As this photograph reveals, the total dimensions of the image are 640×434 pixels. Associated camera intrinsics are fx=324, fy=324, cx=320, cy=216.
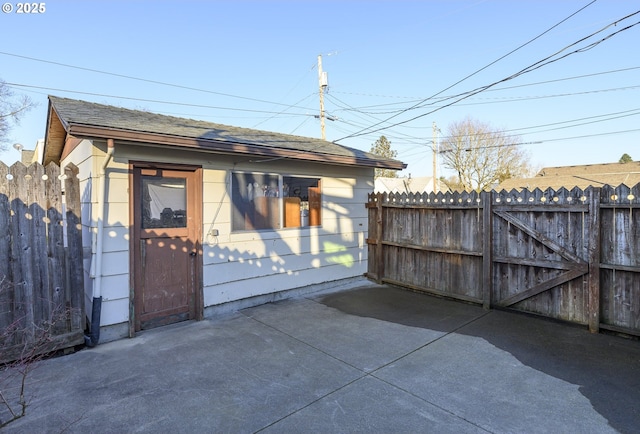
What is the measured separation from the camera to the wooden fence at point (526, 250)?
3.83 meters

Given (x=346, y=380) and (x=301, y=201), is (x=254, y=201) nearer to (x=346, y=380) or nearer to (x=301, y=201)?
(x=301, y=201)

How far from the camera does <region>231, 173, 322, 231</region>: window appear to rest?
4973mm

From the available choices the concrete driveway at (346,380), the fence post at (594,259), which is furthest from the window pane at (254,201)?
the fence post at (594,259)

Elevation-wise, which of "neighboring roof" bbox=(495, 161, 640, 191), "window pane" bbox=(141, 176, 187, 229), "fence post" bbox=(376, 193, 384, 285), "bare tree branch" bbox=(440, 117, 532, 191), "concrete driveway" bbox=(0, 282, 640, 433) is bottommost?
"concrete driveway" bbox=(0, 282, 640, 433)

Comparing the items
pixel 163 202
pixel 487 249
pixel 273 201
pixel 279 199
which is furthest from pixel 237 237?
pixel 487 249

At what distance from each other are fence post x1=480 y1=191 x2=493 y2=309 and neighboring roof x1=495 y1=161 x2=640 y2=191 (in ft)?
50.7

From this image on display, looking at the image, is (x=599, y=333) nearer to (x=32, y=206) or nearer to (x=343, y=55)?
(x=32, y=206)

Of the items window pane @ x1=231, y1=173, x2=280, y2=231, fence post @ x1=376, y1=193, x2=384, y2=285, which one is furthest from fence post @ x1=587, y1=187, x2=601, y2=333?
window pane @ x1=231, y1=173, x2=280, y2=231

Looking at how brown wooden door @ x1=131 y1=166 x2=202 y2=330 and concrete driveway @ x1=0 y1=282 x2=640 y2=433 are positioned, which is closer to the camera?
concrete driveway @ x1=0 y1=282 x2=640 y2=433

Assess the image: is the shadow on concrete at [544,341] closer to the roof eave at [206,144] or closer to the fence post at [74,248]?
the roof eave at [206,144]

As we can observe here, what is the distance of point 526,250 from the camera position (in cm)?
461

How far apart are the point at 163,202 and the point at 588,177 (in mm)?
23320

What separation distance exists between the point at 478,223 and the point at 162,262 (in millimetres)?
4686

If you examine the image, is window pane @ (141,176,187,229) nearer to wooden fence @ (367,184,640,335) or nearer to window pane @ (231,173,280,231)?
window pane @ (231,173,280,231)
